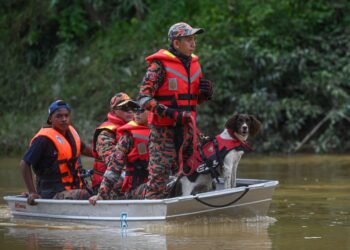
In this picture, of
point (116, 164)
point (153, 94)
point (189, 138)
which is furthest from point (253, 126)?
point (116, 164)

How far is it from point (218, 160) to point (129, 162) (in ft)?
2.79

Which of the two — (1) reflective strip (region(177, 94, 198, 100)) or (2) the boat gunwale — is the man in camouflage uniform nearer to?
(2) the boat gunwale

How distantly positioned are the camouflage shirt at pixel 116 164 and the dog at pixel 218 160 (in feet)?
1.77

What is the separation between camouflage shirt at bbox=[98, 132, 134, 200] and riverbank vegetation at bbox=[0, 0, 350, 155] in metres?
8.03

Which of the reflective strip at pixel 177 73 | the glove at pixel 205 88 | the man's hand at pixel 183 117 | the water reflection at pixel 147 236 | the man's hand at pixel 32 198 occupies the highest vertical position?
the reflective strip at pixel 177 73

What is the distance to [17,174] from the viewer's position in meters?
14.4

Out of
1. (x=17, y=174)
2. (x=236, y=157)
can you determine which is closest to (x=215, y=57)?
(x=17, y=174)

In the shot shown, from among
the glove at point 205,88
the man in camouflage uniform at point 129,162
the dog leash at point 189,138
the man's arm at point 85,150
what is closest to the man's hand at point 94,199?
the man in camouflage uniform at point 129,162

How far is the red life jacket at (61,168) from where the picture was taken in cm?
917

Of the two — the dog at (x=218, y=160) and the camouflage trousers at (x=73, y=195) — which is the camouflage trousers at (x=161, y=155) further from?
the camouflage trousers at (x=73, y=195)

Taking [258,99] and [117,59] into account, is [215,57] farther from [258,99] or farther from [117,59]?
[117,59]

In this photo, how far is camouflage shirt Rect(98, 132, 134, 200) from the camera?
345 inches

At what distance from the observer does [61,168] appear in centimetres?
920

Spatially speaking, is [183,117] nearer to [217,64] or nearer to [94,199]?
[94,199]
